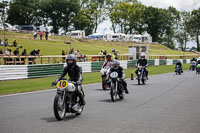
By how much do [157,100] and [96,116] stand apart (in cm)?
405

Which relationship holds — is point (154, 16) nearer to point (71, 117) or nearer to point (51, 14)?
point (51, 14)

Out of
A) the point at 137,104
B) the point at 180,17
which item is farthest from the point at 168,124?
the point at 180,17

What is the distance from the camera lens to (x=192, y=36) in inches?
4619

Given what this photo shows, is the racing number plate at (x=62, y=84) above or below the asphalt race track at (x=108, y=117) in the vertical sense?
above

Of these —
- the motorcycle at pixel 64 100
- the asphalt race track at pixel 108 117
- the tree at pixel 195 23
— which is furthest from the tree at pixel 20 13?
the motorcycle at pixel 64 100

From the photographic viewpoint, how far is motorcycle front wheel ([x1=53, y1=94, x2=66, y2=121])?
7894 mm

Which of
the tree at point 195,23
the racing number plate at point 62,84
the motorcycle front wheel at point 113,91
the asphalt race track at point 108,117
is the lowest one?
the asphalt race track at point 108,117

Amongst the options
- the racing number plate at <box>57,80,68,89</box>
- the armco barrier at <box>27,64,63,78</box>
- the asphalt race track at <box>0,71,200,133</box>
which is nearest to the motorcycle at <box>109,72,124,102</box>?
the asphalt race track at <box>0,71,200,133</box>

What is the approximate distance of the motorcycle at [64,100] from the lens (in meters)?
8.00

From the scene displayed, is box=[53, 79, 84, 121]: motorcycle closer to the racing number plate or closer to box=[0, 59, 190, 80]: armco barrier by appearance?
the racing number plate

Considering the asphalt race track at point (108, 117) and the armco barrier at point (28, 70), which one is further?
the armco barrier at point (28, 70)

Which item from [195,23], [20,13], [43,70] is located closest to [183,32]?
[195,23]

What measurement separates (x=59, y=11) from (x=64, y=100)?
278ft

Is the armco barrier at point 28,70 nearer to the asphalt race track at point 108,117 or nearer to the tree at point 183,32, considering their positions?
the asphalt race track at point 108,117
